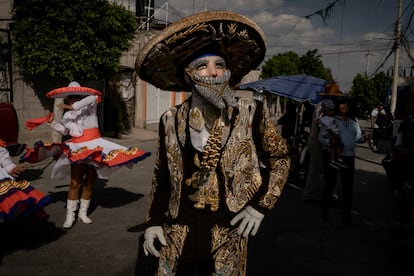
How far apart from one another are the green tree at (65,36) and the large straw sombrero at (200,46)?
33.5 feet

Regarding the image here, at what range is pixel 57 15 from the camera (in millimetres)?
11070

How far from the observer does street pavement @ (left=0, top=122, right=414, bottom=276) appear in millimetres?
3768

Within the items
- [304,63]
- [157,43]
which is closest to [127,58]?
[157,43]

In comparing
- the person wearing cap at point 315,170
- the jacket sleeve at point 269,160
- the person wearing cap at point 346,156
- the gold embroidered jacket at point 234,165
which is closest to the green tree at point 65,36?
the person wearing cap at point 315,170

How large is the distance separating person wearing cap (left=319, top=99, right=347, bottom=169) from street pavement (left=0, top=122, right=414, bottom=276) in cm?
91

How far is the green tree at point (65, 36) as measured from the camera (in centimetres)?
1108

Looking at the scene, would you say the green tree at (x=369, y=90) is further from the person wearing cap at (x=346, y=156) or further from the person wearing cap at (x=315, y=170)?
the person wearing cap at (x=346, y=156)

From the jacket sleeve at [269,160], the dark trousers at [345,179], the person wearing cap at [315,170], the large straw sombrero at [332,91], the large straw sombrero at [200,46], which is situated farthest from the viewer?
the large straw sombrero at [332,91]

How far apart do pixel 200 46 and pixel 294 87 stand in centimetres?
672

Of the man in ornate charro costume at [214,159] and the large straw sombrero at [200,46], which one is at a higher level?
the large straw sombrero at [200,46]

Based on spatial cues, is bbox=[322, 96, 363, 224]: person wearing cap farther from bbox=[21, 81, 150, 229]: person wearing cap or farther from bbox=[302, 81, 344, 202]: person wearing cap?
bbox=[21, 81, 150, 229]: person wearing cap

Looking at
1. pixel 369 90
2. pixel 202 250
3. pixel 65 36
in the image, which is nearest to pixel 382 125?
pixel 65 36

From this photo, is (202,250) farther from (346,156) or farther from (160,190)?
(346,156)

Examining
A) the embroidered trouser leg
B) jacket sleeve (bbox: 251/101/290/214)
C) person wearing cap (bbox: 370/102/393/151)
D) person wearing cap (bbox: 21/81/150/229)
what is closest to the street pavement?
person wearing cap (bbox: 21/81/150/229)
